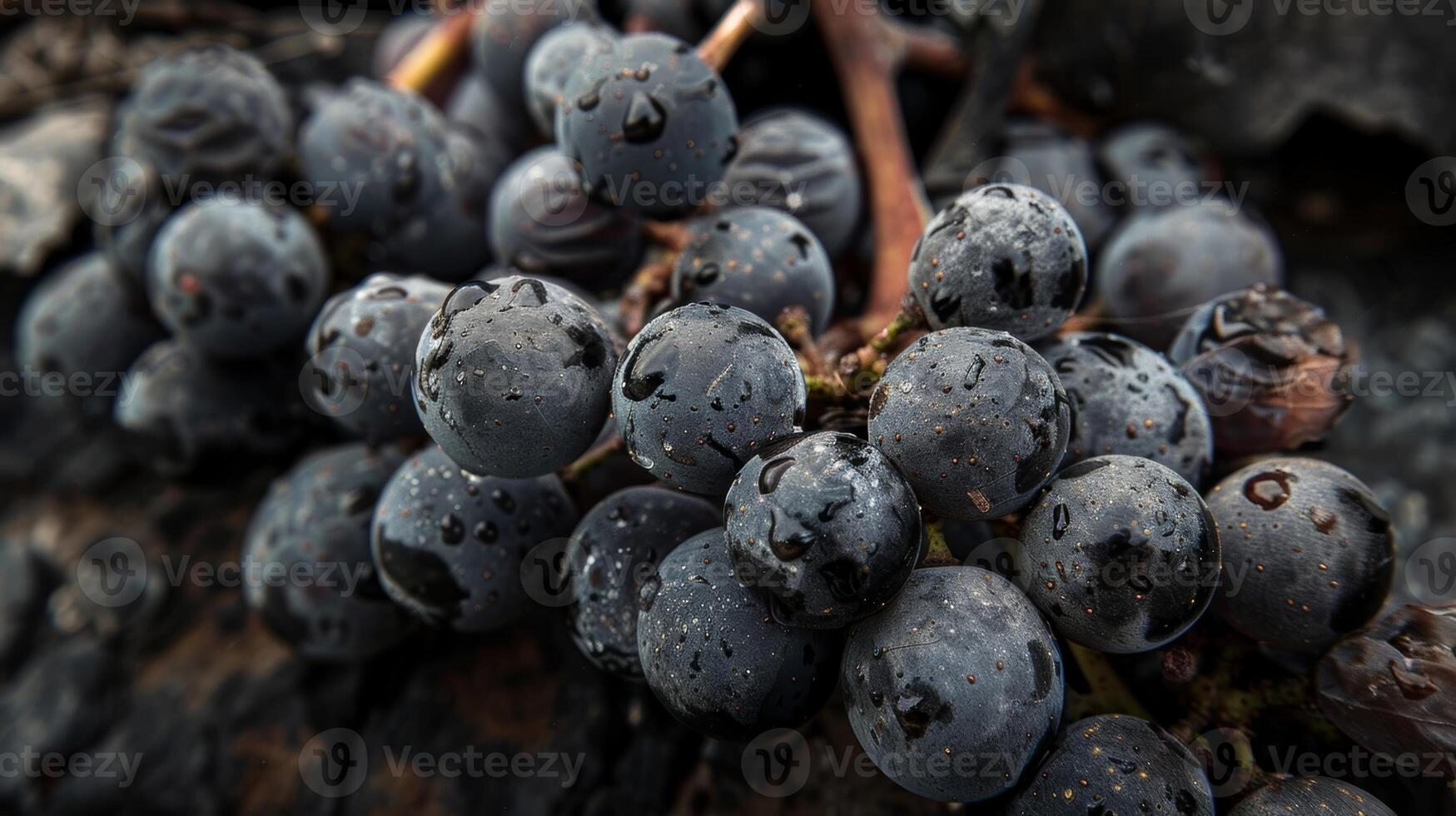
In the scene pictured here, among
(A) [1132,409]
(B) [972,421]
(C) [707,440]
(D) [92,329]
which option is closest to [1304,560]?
(A) [1132,409]

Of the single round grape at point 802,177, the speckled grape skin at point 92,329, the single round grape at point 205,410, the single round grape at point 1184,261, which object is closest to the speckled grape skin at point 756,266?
the single round grape at point 802,177

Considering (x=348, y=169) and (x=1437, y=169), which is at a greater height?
(x=1437, y=169)

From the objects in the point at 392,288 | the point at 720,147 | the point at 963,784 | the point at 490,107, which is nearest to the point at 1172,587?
the point at 963,784

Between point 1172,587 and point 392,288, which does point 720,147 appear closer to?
point 392,288

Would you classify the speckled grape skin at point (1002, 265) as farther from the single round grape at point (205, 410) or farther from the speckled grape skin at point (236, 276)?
the single round grape at point (205, 410)

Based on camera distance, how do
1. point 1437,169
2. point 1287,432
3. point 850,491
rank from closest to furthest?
point 850,491
point 1287,432
point 1437,169
